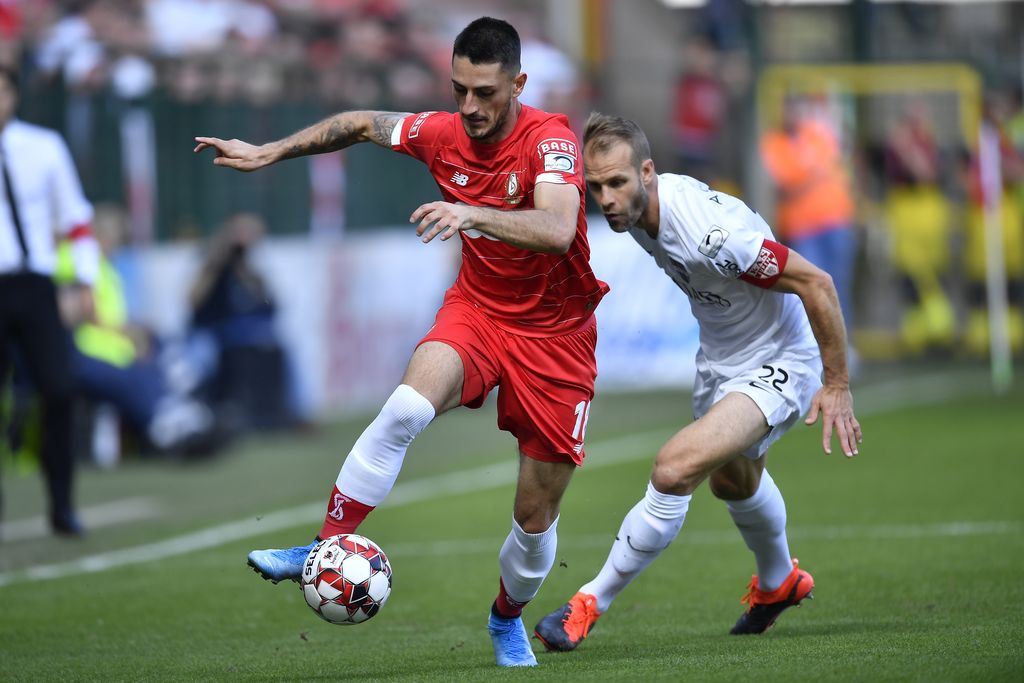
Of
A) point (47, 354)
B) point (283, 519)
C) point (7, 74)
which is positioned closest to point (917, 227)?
point (283, 519)

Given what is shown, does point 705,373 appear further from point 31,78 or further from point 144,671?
point 31,78

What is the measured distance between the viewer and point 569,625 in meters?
6.61

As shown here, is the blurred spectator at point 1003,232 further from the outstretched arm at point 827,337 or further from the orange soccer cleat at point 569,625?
the orange soccer cleat at point 569,625

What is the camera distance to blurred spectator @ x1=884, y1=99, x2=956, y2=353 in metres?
21.6

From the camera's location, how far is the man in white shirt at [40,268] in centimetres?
991

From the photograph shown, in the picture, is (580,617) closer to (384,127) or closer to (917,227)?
(384,127)

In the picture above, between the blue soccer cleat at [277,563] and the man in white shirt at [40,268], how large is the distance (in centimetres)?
452

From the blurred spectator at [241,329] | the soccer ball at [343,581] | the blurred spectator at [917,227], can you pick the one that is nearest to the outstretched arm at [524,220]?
the soccer ball at [343,581]

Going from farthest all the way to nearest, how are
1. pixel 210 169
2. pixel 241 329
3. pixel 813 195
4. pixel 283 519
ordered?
pixel 813 195
pixel 210 169
pixel 241 329
pixel 283 519

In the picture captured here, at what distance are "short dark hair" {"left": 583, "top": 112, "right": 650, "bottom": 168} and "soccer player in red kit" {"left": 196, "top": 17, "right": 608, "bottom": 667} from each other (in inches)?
6.1

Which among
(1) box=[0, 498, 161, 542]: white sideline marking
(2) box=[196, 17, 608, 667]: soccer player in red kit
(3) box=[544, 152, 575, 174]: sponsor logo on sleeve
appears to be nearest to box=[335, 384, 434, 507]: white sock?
(2) box=[196, 17, 608, 667]: soccer player in red kit

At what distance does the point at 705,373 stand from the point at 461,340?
120 centimetres

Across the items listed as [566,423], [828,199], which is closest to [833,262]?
[828,199]

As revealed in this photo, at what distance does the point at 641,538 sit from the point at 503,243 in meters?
1.25
